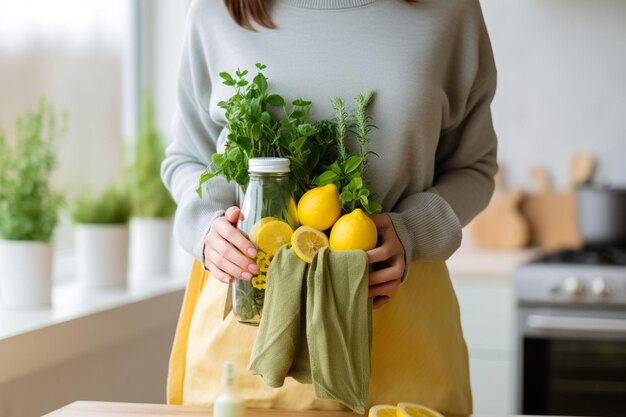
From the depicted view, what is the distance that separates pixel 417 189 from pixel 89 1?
1620 millimetres

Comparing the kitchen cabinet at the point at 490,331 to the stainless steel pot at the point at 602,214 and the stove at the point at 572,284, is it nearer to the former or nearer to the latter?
the stove at the point at 572,284

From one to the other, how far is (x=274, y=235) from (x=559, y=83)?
92.5 inches

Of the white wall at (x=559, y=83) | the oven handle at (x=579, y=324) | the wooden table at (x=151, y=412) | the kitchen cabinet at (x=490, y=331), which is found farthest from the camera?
the white wall at (x=559, y=83)

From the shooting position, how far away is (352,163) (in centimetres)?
107

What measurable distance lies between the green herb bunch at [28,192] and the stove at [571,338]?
4.35 feet

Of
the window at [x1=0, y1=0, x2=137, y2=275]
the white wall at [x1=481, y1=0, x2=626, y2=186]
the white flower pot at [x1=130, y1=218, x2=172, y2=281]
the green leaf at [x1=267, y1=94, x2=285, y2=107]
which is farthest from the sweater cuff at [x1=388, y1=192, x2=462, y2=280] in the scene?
the white wall at [x1=481, y1=0, x2=626, y2=186]

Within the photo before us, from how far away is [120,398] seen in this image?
2.09 m

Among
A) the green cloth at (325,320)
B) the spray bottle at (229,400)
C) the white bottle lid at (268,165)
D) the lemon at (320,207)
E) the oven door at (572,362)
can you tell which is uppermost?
the white bottle lid at (268,165)

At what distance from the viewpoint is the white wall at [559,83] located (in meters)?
3.10

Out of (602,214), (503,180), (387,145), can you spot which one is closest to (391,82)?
(387,145)

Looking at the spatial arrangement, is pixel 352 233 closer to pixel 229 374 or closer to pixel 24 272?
pixel 229 374

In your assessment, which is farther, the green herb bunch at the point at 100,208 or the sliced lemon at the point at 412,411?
the green herb bunch at the point at 100,208

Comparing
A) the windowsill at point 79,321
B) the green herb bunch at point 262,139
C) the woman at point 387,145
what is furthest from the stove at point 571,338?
the green herb bunch at point 262,139

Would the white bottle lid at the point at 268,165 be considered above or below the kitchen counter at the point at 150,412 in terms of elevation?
above
